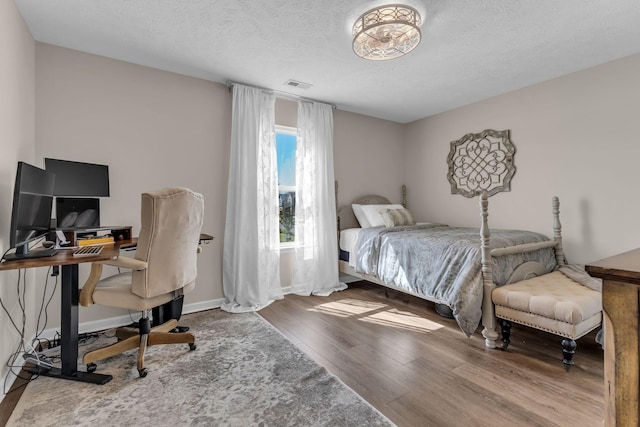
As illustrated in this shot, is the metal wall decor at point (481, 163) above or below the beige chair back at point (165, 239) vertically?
above

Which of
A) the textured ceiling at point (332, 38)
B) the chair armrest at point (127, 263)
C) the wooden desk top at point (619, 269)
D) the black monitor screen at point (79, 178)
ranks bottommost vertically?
the chair armrest at point (127, 263)

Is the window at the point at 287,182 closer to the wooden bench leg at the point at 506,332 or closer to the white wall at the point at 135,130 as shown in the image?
the white wall at the point at 135,130

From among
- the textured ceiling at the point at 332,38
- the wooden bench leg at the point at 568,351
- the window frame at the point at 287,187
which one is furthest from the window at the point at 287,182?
the wooden bench leg at the point at 568,351

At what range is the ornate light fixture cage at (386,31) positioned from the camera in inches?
78.7

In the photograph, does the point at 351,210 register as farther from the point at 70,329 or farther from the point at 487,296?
the point at 70,329

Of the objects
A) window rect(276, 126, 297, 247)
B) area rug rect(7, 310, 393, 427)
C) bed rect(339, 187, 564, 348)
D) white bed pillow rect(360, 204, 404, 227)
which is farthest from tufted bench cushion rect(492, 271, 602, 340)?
window rect(276, 126, 297, 247)

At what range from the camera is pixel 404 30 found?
6.95 feet

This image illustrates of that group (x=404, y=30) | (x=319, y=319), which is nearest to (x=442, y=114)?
(x=404, y=30)

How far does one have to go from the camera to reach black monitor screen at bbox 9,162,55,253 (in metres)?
1.54

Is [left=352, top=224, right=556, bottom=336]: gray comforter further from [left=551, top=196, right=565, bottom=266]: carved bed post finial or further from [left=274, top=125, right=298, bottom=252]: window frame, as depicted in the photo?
[left=274, top=125, right=298, bottom=252]: window frame

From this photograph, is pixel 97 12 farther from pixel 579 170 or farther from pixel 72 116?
pixel 579 170

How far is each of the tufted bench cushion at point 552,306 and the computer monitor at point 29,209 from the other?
121 inches

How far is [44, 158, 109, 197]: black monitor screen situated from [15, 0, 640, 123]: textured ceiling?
105 centimetres

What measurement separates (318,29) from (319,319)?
2552mm
